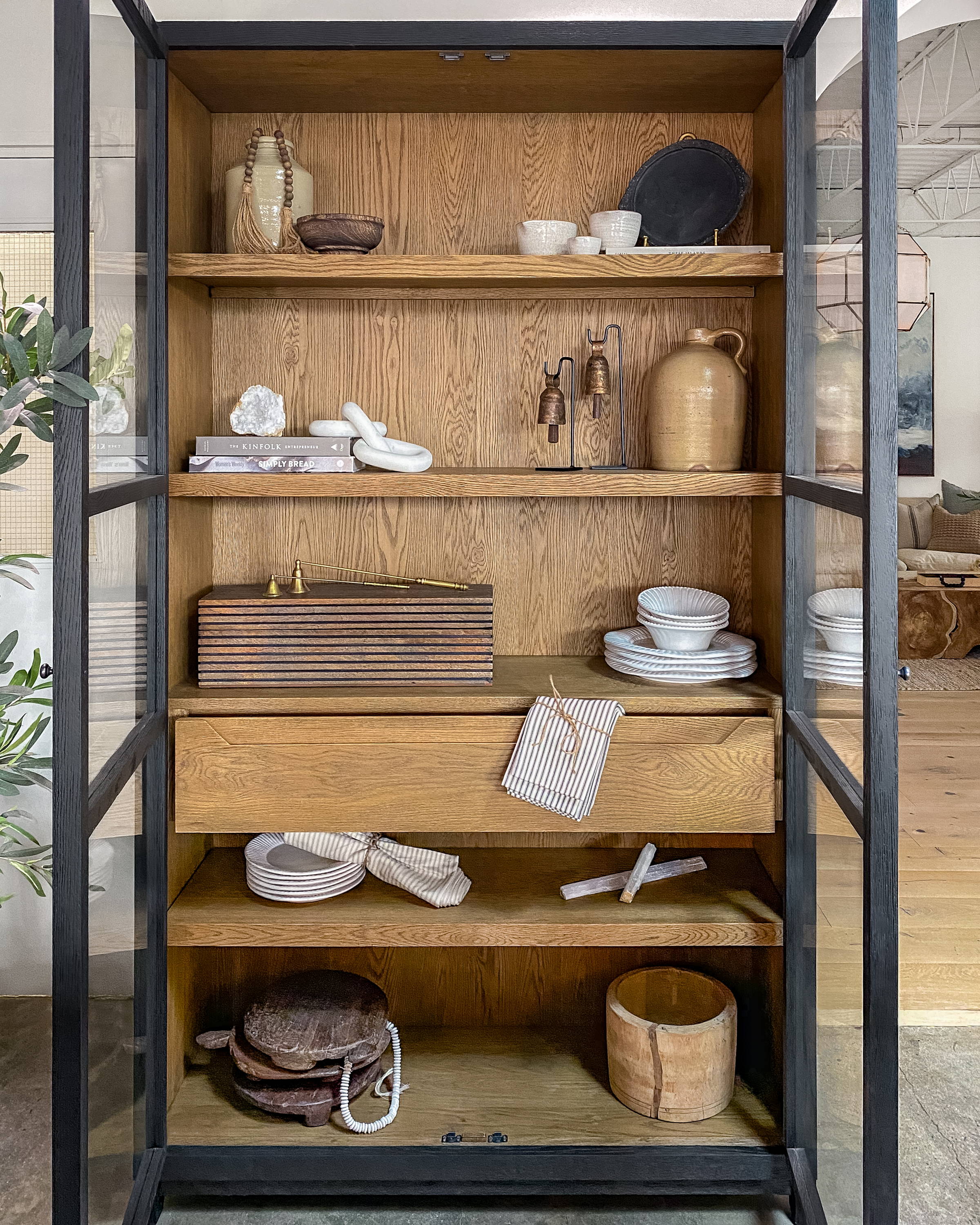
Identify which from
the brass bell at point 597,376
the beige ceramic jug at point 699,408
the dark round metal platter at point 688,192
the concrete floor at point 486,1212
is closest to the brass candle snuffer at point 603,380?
the brass bell at point 597,376

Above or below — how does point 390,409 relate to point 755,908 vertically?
above

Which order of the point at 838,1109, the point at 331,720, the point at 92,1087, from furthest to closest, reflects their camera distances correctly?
the point at 331,720
the point at 838,1109
the point at 92,1087

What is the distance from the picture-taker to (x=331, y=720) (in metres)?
1.96

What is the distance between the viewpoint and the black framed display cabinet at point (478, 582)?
4.82 ft

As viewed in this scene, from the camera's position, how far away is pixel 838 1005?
1665mm

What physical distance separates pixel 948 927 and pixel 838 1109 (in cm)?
167

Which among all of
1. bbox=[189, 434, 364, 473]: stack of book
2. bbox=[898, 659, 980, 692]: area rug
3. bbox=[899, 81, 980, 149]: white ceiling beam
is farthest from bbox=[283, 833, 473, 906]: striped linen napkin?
bbox=[899, 81, 980, 149]: white ceiling beam

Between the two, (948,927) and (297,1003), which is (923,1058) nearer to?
(948,927)


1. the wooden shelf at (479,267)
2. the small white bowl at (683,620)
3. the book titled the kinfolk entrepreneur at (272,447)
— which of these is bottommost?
the small white bowl at (683,620)

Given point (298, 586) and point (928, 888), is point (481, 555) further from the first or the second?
point (928, 888)

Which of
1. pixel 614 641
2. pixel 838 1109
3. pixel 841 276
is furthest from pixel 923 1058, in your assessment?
pixel 841 276

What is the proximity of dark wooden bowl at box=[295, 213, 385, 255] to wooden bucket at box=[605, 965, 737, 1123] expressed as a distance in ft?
4.89

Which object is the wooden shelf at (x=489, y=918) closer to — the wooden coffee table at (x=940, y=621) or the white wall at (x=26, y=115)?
the white wall at (x=26, y=115)

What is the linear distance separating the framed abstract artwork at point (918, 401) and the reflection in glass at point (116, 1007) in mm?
8102
